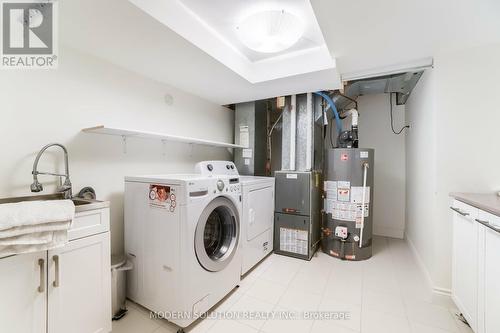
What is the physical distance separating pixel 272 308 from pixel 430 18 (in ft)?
7.86

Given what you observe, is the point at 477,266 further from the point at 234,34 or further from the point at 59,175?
the point at 59,175

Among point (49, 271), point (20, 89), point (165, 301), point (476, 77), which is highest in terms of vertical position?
point (476, 77)

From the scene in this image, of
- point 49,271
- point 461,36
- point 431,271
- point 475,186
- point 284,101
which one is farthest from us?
point 284,101

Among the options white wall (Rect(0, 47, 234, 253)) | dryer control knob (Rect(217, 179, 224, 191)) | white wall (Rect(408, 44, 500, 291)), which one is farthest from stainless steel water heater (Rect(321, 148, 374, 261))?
white wall (Rect(0, 47, 234, 253))

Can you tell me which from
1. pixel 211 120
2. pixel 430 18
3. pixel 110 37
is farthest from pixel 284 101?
pixel 110 37

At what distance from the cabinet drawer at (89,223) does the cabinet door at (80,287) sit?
0.11 feet

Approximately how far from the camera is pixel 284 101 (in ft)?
9.32

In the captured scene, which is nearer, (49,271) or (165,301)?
(49,271)

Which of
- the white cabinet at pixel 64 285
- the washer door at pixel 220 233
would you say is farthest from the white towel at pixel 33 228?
the washer door at pixel 220 233

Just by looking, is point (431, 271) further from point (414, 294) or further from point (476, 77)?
point (476, 77)

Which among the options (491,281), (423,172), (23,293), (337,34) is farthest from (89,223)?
(423,172)

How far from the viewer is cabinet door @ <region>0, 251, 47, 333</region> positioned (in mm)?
985

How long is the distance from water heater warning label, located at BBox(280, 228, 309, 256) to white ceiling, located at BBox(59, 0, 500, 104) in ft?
5.98

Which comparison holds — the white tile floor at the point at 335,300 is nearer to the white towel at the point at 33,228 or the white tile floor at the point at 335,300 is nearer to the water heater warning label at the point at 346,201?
the water heater warning label at the point at 346,201
